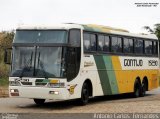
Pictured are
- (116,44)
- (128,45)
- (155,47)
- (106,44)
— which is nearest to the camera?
(106,44)

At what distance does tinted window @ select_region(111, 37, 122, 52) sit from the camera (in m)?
25.2

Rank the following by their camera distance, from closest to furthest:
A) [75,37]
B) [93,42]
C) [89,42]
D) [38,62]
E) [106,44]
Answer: [38,62], [75,37], [89,42], [93,42], [106,44]

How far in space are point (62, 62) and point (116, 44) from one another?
579cm

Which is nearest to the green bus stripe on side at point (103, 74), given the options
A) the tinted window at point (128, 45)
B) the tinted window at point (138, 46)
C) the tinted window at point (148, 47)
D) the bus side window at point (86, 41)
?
the bus side window at point (86, 41)

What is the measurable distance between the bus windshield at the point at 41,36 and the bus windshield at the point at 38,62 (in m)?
0.35

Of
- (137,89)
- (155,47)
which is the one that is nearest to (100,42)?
(137,89)

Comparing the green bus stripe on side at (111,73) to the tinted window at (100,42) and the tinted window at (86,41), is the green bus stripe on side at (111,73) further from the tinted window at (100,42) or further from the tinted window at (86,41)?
the tinted window at (86,41)

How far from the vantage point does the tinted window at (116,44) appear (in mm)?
25172

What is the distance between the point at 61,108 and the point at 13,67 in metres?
2.43

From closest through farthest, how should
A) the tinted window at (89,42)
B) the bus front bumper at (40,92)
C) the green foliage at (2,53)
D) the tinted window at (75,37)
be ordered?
the bus front bumper at (40,92)
the tinted window at (75,37)
the tinted window at (89,42)
the green foliage at (2,53)

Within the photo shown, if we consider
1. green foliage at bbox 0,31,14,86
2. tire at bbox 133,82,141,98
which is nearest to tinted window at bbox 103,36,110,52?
tire at bbox 133,82,141,98

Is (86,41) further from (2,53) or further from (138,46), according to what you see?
(2,53)

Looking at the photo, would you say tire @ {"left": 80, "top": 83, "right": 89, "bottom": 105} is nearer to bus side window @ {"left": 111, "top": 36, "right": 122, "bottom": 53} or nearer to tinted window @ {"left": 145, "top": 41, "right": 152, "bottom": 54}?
bus side window @ {"left": 111, "top": 36, "right": 122, "bottom": 53}

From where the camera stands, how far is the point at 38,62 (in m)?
20.5
